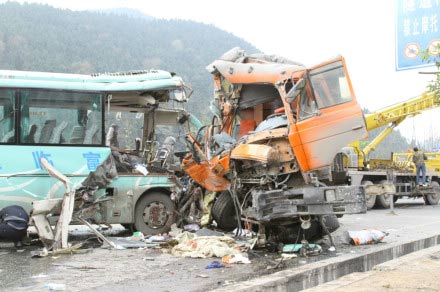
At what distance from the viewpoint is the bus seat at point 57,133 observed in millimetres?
8672

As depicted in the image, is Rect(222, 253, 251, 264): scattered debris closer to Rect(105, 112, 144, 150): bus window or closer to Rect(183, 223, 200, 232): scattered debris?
Rect(183, 223, 200, 232): scattered debris

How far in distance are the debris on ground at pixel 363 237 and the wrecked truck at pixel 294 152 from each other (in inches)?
12.0

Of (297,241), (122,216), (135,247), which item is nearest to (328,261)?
(297,241)

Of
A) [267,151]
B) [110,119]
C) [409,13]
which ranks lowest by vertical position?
[267,151]

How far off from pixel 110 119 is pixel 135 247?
8.29 ft

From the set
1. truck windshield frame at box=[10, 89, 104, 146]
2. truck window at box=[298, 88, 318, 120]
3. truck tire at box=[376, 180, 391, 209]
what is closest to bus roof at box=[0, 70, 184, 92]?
truck windshield frame at box=[10, 89, 104, 146]

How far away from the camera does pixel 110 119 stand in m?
9.45

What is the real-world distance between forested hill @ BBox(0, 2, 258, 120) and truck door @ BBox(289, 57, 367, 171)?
4971 cm

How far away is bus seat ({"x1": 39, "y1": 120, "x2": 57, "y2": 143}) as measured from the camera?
8602mm

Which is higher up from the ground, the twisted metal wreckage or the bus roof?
the bus roof

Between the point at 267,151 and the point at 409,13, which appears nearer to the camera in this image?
the point at 267,151

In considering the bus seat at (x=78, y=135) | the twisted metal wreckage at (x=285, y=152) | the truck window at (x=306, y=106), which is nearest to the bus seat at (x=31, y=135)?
the bus seat at (x=78, y=135)

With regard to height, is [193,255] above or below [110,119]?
below

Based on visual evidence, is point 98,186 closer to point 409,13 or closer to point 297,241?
point 297,241
